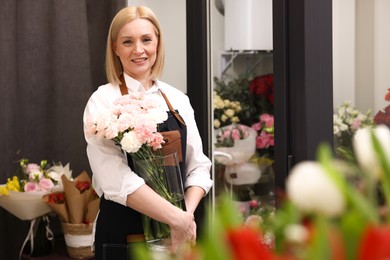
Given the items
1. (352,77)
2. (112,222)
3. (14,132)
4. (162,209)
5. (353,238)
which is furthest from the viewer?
(14,132)

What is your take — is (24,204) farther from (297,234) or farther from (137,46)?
(297,234)

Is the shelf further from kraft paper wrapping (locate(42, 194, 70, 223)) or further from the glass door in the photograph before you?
kraft paper wrapping (locate(42, 194, 70, 223))

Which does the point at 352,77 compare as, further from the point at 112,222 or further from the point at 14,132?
the point at 14,132

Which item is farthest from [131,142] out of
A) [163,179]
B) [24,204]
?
[24,204]

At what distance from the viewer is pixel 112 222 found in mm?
2391

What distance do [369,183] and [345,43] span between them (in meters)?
1.45

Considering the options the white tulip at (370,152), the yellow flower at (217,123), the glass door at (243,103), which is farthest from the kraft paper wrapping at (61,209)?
the white tulip at (370,152)

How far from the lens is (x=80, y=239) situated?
10.0ft

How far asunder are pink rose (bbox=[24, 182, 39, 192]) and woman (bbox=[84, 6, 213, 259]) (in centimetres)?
79

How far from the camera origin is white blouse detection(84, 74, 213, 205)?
218cm

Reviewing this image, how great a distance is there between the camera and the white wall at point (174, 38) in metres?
3.21

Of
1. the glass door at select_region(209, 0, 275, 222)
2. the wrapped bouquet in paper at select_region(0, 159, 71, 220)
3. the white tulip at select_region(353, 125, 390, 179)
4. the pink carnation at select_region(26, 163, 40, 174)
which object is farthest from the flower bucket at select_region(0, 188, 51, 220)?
the white tulip at select_region(353, 125, 390, 179)

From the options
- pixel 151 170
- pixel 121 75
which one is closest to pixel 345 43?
pixel 151 170

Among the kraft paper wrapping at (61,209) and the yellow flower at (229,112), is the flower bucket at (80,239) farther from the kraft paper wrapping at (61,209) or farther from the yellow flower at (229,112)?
the yellow flower at (229,112)
